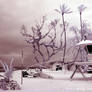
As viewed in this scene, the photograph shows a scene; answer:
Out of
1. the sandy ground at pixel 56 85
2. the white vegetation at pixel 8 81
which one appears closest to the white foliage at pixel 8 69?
the white vegetation at pixel 8 81

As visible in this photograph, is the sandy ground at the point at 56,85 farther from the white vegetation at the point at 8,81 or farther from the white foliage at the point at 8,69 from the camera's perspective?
the white foliage at the point at 8,69

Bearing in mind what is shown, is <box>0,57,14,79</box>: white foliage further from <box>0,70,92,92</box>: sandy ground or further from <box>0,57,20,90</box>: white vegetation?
<box>0,70,92,92</box>: sandy ground

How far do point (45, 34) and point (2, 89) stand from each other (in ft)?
39.6

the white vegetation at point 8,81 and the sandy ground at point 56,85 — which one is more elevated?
the white vegetation at point 8,81

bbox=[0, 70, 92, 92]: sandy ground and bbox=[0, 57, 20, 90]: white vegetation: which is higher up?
bbox=[0, 57, 20, 90]: white vegetation

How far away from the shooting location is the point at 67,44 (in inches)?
639

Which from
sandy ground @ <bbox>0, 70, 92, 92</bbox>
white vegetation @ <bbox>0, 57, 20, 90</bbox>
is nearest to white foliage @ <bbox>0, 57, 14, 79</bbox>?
white vegetation @ <bbox>0, 57, 20, 90</bbox>

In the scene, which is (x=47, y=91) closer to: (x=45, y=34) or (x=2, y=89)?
(x=2, y=89)

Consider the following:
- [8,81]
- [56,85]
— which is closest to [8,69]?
[8,81]

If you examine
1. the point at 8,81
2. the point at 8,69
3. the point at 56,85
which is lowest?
the point at 56,85

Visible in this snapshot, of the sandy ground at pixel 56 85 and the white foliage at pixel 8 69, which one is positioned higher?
the white foliage at pixel 8 69

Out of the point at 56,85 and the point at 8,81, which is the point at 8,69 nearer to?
the point at 8,81

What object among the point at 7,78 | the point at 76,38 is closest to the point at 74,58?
the point at 76,38

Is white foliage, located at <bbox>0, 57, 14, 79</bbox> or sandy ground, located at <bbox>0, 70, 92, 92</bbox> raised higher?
white foliage, located at <bbox>0, 57, 14, 79</bbox>
